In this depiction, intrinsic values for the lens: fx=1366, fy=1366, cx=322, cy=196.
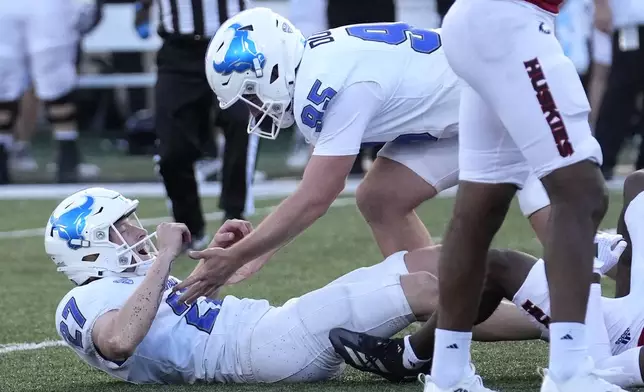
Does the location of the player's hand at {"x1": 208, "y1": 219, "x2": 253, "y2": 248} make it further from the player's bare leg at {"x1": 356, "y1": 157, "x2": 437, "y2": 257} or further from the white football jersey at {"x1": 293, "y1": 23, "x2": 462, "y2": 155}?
the player's bare leg at {"x1": 356, "y1": 157, "x2": 437, "y2": 257}

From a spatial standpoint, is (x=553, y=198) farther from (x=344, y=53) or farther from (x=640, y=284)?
(x=344, y=53)

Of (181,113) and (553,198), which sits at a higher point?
(553,198)

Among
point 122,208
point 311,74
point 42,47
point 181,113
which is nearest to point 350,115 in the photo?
point 311,74

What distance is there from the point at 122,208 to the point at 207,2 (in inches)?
116

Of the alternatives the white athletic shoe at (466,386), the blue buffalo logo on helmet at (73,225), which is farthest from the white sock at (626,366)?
the blue buffalo logo on helmet at (73,225)

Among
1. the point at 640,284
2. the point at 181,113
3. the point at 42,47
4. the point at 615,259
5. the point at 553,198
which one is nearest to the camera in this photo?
the point at 553,198

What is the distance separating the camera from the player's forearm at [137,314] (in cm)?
373

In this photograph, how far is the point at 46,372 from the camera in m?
4.23

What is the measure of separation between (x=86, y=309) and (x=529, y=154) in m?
1.42

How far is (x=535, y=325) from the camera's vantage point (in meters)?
3.90

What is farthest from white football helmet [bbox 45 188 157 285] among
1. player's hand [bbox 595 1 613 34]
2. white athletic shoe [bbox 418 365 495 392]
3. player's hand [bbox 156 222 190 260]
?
player's hand [bbox 595 1 613 34]

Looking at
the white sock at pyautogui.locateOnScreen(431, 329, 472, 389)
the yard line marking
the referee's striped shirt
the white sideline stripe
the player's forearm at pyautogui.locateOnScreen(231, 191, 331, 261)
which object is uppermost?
the player's forearm at pyautogui.locateOnScreen(231, 191, 331, 261)

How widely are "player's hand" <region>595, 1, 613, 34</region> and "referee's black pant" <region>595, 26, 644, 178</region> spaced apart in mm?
183

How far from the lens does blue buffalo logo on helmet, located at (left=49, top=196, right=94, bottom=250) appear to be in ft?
13.0
